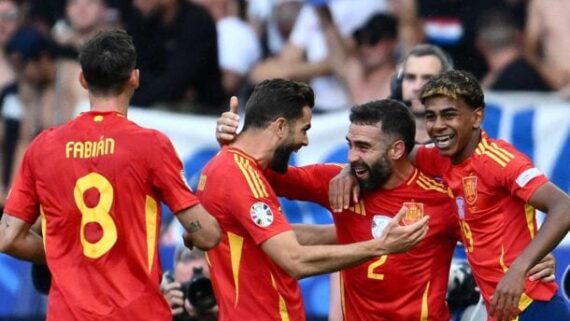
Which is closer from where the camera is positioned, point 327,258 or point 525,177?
point 327,258

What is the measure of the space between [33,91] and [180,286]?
4.35 m

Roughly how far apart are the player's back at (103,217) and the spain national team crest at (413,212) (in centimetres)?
140

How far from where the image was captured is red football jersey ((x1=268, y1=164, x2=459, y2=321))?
759 cm

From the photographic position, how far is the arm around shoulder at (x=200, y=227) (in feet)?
22.0

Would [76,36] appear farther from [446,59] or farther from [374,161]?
[374,161]

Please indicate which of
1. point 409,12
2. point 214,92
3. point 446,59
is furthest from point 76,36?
point 446,59

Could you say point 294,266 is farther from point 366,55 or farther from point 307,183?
point 366,55

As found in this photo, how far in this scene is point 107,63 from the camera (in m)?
6.75

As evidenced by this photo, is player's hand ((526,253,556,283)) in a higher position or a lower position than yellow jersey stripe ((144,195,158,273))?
lower

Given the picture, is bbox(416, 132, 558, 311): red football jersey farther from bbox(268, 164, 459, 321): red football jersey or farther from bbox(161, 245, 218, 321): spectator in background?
bbox(161, 245, 218, 321): spectator in background

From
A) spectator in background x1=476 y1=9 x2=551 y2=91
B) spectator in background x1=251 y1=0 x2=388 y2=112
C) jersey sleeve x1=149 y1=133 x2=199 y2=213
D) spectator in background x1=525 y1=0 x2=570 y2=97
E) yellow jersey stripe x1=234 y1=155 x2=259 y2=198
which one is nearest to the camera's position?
jersey sleeve x1=149 y1=133 x2=199 y2=213

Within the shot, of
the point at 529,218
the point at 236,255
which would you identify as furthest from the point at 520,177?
the point at 236,255

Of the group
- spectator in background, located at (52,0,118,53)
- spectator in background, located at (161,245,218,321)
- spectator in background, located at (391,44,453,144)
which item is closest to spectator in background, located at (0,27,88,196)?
spectator in background, located at (52,0,118,53)

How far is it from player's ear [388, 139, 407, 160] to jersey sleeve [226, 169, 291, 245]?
0.76 meters
